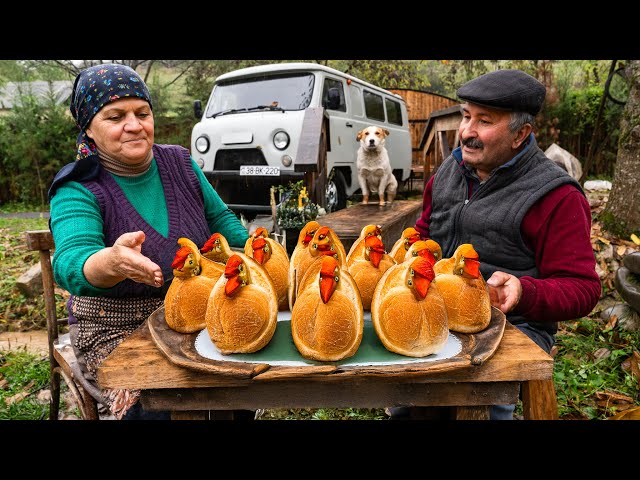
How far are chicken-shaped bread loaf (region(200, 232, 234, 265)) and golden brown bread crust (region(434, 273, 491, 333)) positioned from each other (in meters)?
0.80

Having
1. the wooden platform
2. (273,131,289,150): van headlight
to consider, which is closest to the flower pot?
the wooden platform

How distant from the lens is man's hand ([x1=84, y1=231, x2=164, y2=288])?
1.40 meters

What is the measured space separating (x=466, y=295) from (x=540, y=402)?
78cm

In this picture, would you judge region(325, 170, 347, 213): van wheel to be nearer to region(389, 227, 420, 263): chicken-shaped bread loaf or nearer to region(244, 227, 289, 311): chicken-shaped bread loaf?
region(389, 227, 420, 263): chicken-shaped bread loaf

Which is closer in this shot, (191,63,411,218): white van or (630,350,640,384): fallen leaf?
(630,350,640,384): fallen leaf

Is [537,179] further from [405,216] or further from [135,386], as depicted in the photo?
[405,216]

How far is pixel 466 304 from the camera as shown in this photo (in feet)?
4.76

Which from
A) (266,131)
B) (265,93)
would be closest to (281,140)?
(266,131)

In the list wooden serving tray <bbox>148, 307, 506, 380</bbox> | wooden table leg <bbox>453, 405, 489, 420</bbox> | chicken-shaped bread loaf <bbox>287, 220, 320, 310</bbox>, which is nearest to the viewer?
wooden serving tray <bbox>148, 307, 506, 380</bbox>

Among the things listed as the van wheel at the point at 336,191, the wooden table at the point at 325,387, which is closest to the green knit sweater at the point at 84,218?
the wooden table at the point at 325,387

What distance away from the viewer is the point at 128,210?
195 cm

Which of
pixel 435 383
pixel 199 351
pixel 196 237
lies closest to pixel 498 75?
pixel 435 383

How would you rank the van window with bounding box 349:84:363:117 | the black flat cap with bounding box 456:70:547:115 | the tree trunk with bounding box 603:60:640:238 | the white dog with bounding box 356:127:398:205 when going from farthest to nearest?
the van window with bounding box 349:84:363:117
the white dog with bounding box 356:127:398:205
the tree trunk with bounding box 603:60:640:238
the black flat cap with bounding box 456:70:547:115

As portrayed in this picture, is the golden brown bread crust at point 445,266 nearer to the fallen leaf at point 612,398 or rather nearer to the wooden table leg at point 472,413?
the wooden table leg at point 472,413
